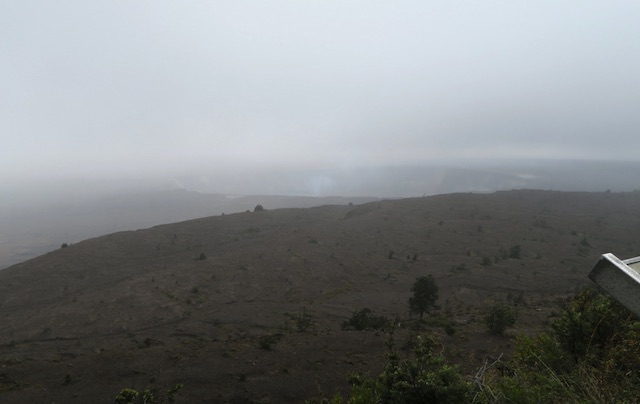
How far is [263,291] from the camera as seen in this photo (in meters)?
35.3

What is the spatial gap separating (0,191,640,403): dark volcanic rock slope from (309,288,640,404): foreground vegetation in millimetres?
8139

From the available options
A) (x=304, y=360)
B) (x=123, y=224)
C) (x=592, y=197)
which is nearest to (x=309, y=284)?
(x=304, y=360)

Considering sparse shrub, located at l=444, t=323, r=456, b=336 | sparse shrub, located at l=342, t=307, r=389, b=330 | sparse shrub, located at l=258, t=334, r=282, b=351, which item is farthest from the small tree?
sparse shrub, located at l=258, t=334, r=282, b=351

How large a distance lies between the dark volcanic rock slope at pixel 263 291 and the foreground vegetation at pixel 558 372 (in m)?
8.14

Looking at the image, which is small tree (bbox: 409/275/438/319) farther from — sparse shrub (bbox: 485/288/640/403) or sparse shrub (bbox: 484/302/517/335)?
sparse shrub (bbox: 485/288/640/403)

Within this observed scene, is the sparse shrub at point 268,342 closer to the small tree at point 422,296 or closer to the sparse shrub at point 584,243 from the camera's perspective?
the small tree at point 422,296

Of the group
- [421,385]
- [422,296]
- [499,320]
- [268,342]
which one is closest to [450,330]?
[499,320]

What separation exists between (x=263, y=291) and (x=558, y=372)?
101ft

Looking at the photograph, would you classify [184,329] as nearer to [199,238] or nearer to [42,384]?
[42,384]

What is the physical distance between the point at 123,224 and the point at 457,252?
554ft

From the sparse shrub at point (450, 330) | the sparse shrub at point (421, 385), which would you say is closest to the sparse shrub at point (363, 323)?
the sparse shrub at point (450, 330)

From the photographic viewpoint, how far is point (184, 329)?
82.6 ft

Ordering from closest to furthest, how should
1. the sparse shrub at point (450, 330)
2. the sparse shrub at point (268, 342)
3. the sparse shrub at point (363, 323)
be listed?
the sparse shrub at point (268, 342) → the sparse shrub at point (450, 330) → the sparse shrub at point (363, 323)

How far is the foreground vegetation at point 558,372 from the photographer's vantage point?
16.7 feet
